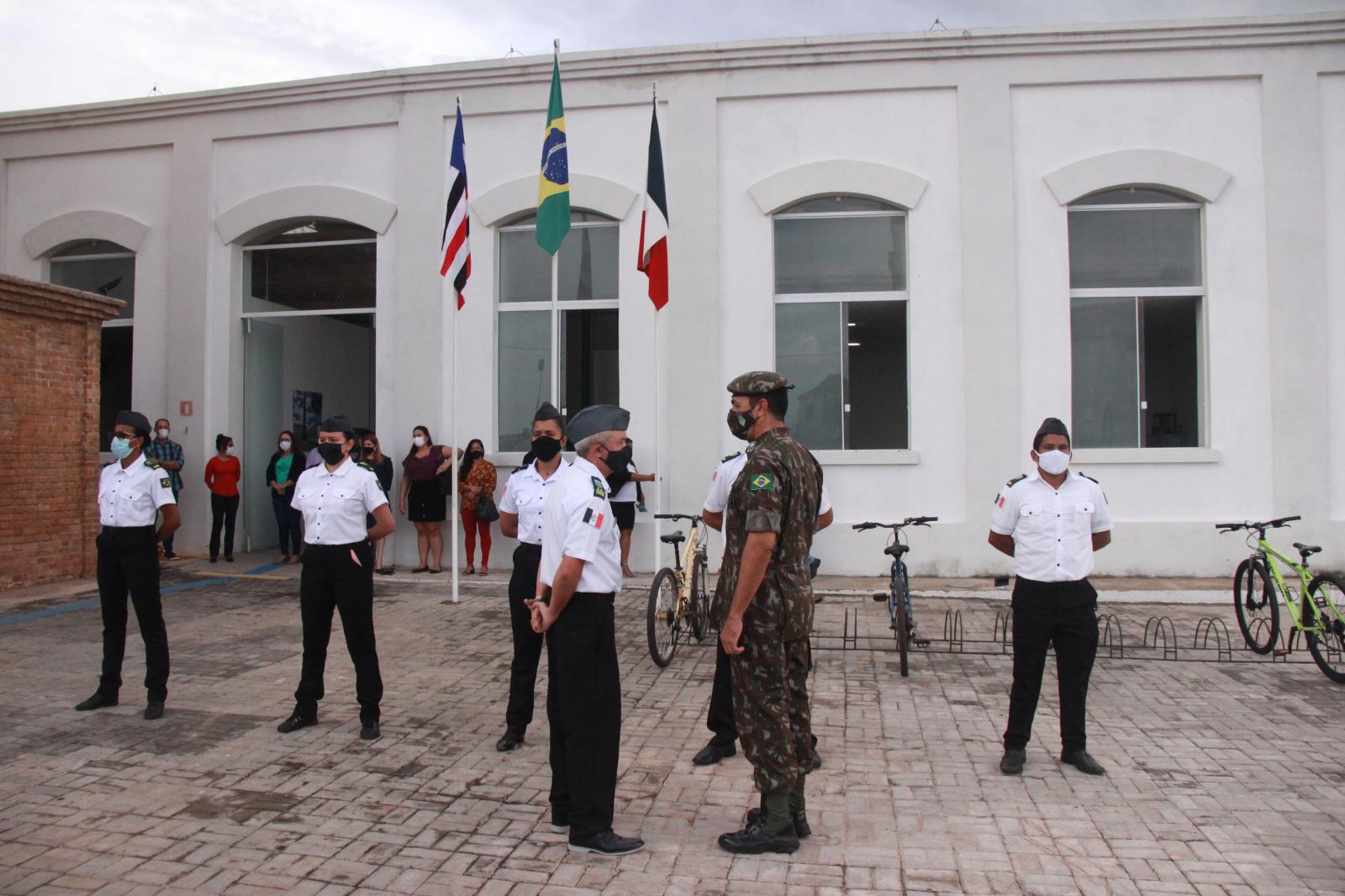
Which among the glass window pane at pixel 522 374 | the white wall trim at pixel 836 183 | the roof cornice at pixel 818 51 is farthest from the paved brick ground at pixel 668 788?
the roof cornice at pixel 818 51

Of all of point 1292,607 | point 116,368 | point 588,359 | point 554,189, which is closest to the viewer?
point 1292,607

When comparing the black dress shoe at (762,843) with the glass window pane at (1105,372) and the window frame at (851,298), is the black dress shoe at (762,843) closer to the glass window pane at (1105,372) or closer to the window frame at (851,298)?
the window frame at (851,298)

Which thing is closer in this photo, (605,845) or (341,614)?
(605,845)

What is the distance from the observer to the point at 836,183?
12.2m

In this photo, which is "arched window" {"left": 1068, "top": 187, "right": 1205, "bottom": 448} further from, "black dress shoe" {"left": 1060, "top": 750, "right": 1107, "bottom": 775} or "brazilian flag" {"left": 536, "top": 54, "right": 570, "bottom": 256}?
"black dress shoe" {"left": 1060, "top": 750, "right": 1107, "bottom": 775}

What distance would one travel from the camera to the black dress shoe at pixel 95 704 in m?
6.48

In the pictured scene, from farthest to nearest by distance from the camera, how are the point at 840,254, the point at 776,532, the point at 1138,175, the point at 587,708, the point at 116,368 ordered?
the point at 116,368 → the point at 840,254 → the point at 1138,175 → the point at 587,708 → the point at 776,532

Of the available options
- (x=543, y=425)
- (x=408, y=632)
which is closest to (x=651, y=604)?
(x=543, y=425)

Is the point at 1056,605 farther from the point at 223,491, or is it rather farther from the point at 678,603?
the point at 223,491

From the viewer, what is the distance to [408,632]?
916 centimetres

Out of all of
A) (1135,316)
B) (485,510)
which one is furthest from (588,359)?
(1135,316)

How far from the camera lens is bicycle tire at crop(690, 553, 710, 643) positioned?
8.34 meters

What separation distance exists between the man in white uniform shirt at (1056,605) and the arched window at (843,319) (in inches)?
262

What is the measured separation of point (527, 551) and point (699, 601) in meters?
2.98
